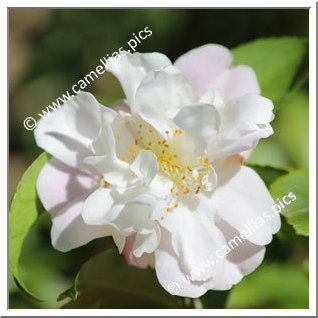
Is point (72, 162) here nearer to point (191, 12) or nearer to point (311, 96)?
point (311, 96)

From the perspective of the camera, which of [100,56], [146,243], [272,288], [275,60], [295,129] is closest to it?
[146,243]

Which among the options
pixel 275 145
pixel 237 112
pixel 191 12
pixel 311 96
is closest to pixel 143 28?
pixel 191 12

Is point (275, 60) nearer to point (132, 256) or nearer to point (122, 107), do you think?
point (122, 107)

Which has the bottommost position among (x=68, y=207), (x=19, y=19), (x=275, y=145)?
(x=275, y=145)

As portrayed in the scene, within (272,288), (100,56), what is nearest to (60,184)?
(272,288)

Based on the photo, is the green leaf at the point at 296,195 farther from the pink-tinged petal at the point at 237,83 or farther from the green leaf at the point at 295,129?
the green leaf at the point at 295,129
